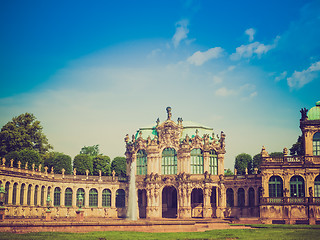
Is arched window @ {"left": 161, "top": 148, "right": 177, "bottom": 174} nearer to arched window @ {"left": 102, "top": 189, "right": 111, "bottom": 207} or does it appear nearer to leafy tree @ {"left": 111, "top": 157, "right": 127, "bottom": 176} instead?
arched window @ {"left": 102, "top": 189, "right": 111, "bottom": 207}

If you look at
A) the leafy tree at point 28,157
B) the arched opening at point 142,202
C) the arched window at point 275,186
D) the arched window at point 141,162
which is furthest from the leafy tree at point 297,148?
the leafy tree at point 28,157

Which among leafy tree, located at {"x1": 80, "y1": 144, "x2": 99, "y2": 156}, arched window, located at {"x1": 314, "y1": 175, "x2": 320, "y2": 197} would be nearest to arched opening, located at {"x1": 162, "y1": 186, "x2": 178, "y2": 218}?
arched window, located at {"x1": 314, "y1": 175, "x2": 320, "y2": 197}

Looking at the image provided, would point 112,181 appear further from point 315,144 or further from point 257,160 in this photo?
point 315,144

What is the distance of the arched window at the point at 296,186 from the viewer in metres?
73.8

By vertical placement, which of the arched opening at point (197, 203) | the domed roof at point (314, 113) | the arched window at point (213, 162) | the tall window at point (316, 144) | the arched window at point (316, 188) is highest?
the domed roof at point (314, 113)

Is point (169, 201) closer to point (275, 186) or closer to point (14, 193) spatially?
point (275, 186)

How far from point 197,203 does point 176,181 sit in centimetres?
585

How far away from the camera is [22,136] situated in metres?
95.6

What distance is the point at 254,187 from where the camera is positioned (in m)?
85.7

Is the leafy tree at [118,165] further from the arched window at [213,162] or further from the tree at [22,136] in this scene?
the arched window at [213,162]

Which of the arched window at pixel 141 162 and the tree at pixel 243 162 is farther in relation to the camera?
the tree at pixel 243 162

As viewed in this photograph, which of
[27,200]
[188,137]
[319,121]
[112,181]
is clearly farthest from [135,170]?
[319,121]

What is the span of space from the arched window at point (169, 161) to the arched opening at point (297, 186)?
876 inches

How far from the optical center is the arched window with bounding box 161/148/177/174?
87.9 m
